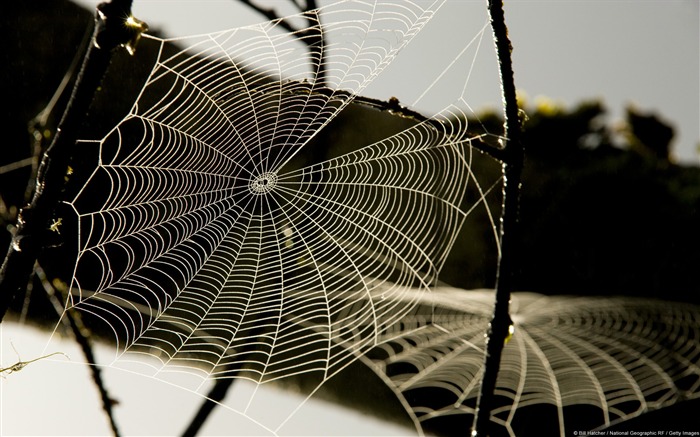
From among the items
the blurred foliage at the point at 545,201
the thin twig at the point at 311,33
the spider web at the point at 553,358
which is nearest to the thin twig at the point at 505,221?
the spider web at the point at 553,358

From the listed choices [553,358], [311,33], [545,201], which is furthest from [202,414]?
[545,201]

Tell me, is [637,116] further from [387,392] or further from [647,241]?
[387,392]

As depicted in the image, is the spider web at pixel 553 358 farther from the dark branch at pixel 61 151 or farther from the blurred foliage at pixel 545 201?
the blurred foliage at pixel 545 201

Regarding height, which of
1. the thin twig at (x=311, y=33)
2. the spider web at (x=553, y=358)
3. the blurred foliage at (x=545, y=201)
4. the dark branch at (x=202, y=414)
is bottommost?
the dark branch at (x=202, y=414)

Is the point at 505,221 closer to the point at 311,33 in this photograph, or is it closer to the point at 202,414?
the point at 311,33

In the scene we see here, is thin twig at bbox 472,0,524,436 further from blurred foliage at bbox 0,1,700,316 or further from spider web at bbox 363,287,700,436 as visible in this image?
blurred foliage at bbox 0,1,700,316

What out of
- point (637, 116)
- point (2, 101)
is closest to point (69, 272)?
point (2, 101)
